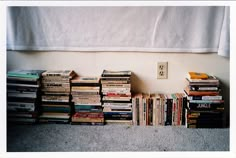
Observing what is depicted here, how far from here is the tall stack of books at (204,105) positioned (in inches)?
62.8

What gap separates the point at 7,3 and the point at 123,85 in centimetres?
97

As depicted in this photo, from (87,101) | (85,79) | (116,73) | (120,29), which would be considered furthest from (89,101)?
(120,29)

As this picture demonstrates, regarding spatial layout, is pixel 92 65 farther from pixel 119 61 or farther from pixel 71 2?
pixel 71 2

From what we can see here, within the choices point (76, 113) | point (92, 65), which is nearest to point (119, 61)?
point (92, 65)

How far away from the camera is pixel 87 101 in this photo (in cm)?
167

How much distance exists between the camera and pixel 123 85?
1652 millimetres

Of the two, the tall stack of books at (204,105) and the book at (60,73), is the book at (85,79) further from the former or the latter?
the tall stack of books at (204,105)

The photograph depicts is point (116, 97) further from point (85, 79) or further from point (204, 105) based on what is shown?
point (204, 105)

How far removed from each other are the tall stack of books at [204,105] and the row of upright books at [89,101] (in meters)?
0.03

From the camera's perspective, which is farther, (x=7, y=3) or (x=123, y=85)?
(x=123, y=85)

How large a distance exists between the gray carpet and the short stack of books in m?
0.06

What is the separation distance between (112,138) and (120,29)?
0.75m

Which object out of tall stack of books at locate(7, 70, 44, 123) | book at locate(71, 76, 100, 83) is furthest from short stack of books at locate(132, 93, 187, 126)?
tall stack of books at locate(7, 70, 44, 123)

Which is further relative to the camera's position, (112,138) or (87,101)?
(87,101)
